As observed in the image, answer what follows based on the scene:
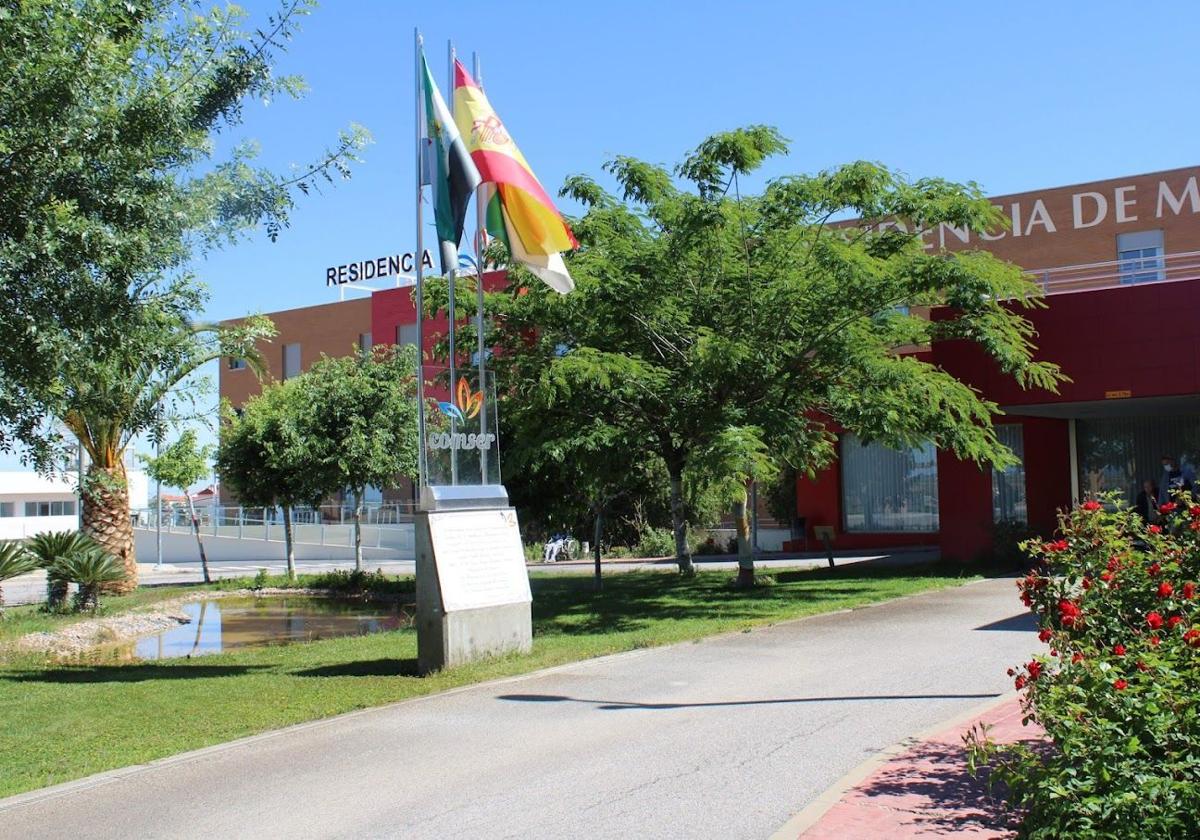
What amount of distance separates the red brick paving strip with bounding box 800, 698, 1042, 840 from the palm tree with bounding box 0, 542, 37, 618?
1691 cm

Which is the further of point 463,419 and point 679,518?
point 679,518

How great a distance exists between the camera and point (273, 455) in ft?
87.4

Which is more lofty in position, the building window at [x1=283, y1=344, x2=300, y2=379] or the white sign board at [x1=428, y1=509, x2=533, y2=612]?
the building window at [x1=283, y1=344, x2=300, y2=379]

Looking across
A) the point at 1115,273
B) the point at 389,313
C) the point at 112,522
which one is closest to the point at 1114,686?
the point at 112,522

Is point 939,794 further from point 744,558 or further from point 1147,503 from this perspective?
point 1147,503

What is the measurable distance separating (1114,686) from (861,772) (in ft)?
7.51

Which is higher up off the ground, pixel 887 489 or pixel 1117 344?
pixel 1117 344

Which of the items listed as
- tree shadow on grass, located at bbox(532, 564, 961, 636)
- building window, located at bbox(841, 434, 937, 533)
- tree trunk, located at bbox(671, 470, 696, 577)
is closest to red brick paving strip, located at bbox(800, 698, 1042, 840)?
tree shadow on grass, located at bbox(532, 564, 961, 636)

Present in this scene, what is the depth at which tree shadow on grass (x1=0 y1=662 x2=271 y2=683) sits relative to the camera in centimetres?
1269

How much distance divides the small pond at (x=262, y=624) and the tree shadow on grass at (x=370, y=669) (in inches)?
160

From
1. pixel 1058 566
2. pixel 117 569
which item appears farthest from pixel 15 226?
pixel 117 569

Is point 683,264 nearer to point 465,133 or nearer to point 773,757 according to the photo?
point 465,133

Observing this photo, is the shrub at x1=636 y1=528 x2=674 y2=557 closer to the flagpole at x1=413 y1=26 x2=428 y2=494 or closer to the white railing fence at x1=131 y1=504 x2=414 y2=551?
the white railing fence at x1=131 y1=504 x2=414 y2=551

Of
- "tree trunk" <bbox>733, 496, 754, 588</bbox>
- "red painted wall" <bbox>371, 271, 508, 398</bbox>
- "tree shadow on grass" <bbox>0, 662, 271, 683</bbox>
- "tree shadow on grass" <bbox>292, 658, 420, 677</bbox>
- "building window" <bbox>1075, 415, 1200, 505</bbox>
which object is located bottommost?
"tree shadow on grass" <bbox>0, 662, 271, 683</bbox>
